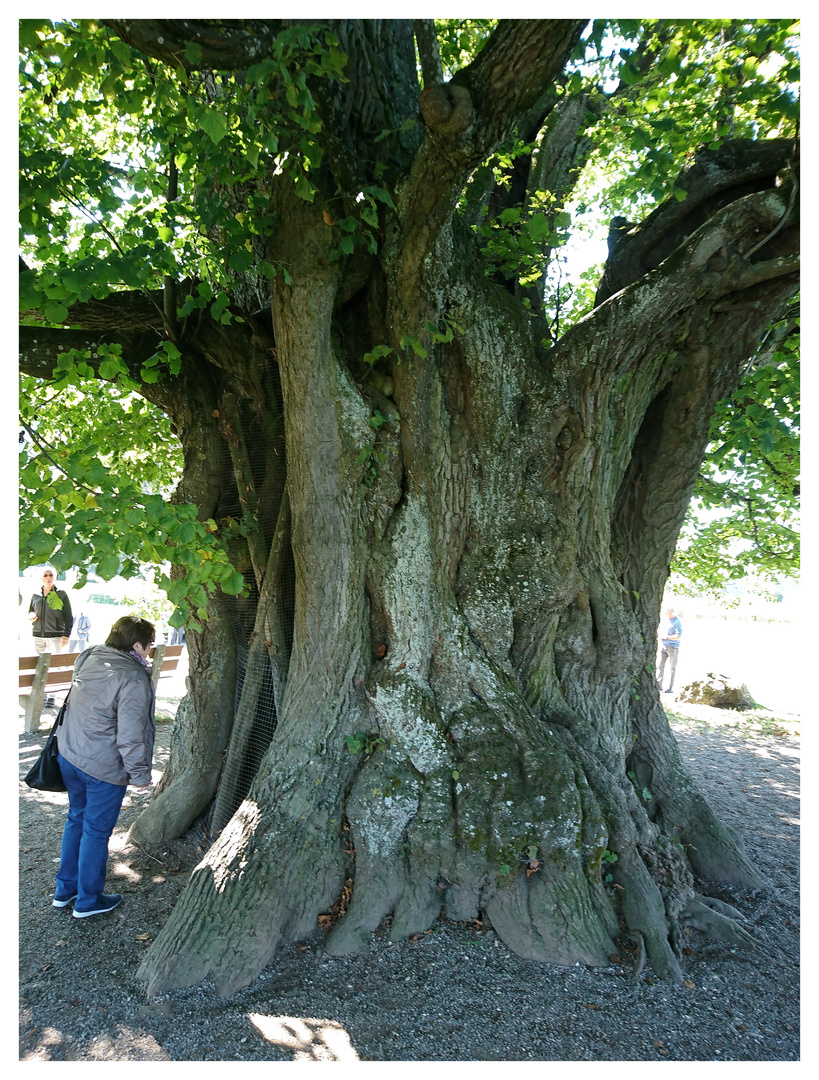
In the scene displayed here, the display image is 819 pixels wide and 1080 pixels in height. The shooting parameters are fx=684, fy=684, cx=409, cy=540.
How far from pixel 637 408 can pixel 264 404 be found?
270 cm

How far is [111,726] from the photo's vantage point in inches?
163

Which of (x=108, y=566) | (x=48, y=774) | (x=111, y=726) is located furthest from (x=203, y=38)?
(x=48, y=774)

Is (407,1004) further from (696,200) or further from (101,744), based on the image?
(696,200)

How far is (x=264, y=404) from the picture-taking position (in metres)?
5.08

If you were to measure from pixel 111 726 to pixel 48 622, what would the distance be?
7.13 m

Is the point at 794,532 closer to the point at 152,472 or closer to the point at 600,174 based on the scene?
the point at 600,174

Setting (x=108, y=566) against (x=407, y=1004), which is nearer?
(x=108, y=566)

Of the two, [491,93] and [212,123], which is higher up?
[491,93]

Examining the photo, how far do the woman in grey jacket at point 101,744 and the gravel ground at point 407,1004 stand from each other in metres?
0.43

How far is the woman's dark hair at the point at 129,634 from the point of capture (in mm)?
4246

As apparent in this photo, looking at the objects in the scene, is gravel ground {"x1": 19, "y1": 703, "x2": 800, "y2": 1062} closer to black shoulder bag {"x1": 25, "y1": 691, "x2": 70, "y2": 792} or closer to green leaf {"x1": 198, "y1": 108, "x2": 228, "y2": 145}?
black shoulder bag {"x1": 25, "y1": 691, "x2": 70, "y2": 792}

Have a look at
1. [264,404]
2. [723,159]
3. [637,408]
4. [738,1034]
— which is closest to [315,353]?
[264,404]

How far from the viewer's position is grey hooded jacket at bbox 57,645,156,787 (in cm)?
411
